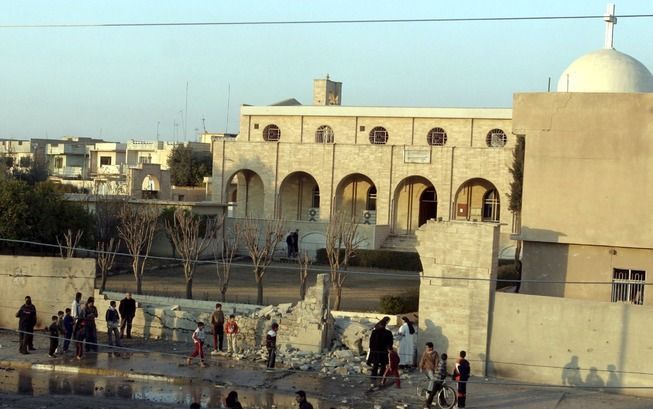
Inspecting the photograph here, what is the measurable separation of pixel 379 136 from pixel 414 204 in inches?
178

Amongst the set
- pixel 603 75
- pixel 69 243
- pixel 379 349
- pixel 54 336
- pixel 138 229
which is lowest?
pixel 54 336

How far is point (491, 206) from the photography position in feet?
156

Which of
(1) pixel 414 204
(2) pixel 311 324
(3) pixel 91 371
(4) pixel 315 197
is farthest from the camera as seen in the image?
(4) pixel 315 197

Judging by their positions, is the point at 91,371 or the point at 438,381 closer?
the point at 438,381

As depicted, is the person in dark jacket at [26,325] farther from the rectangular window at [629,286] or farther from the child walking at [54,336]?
the rectangular window at [629,286]

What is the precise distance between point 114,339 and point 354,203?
29111 millimetres

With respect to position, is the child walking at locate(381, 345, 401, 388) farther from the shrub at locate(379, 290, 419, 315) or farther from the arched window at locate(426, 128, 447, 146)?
the arched window at locate(426, 128, 447, 146)

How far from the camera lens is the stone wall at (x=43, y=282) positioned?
23.4 m

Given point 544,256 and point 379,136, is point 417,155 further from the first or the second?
point 544,256

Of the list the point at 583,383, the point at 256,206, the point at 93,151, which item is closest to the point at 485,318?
the point at 583,383

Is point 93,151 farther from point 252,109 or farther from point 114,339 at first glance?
point 114,339

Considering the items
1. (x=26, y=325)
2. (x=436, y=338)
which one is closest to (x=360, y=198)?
(x=436, y=338)

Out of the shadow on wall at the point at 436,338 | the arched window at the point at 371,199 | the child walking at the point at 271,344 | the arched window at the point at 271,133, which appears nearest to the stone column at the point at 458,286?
the shadow on wall at the point at 436,338

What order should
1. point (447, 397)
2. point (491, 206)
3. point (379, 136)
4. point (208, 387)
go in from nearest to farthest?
point (447, 397), point (208, 387), point (491, 206), point (379, 136)
